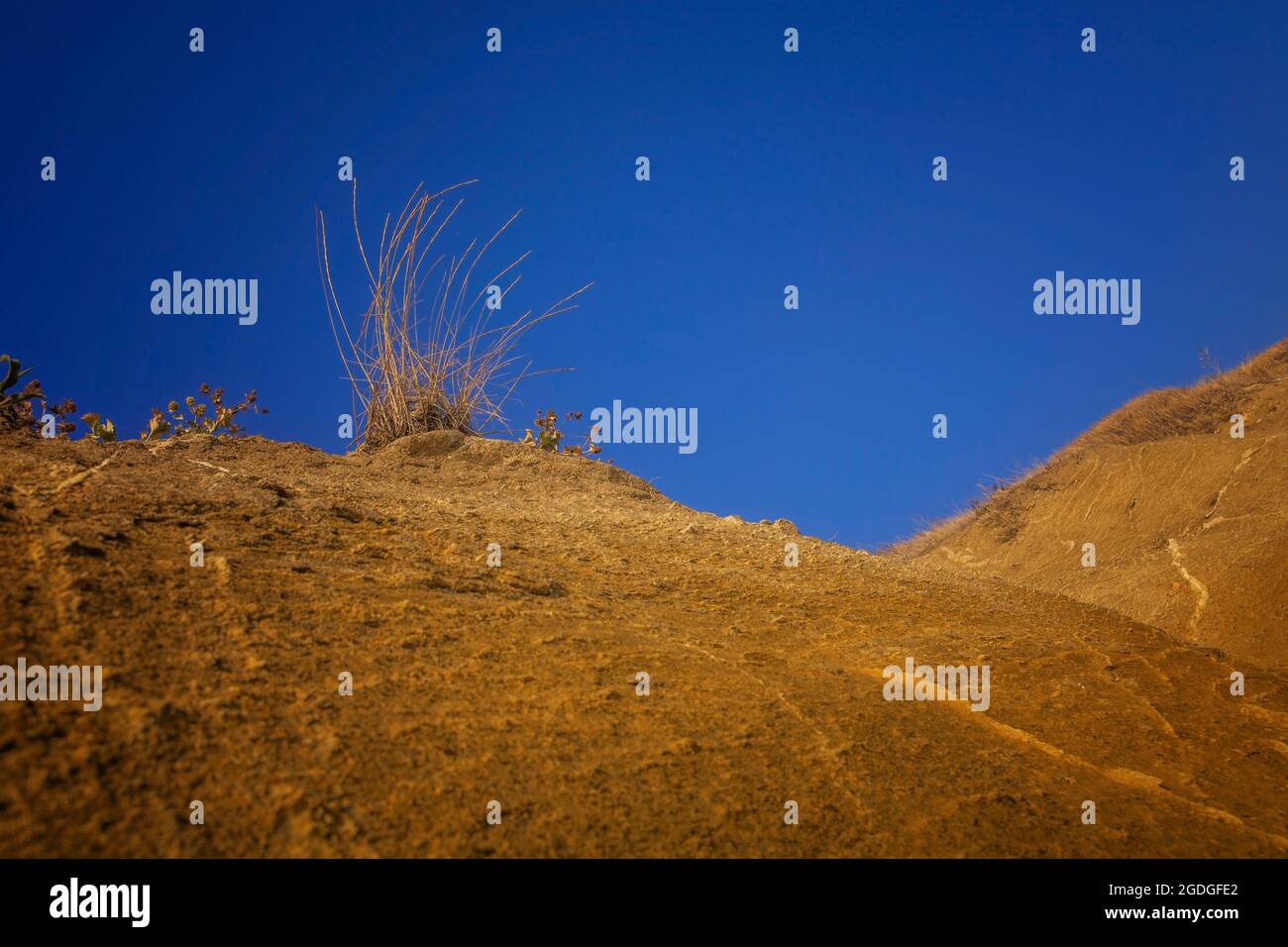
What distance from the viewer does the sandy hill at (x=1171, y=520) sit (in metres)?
7.68

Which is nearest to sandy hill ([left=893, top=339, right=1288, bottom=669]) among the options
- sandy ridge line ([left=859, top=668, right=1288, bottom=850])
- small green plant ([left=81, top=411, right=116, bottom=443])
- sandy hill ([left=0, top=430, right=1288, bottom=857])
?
sandy hill ([left=0, top=430, right=1288, bottom=857])

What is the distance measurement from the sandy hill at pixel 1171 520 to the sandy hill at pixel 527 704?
10.8 feet

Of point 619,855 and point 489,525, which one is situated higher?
point 489,525

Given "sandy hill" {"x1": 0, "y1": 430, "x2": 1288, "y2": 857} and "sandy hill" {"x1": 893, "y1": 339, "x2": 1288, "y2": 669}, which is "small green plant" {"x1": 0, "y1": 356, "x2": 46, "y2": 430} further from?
"sandy hill" {"x1": 893, "y1": 339, "x2": 1288, "y2": 669}

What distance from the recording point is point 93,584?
2.85m

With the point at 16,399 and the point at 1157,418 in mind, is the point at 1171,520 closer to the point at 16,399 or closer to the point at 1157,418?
the point at 1157,418

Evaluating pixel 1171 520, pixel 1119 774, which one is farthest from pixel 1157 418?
pixel 1119 774

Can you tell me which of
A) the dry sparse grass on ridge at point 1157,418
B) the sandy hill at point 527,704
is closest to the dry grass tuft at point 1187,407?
the dry sparse grass on ridge at point 1157,418

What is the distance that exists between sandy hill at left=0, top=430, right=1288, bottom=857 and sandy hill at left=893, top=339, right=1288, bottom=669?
3.30m

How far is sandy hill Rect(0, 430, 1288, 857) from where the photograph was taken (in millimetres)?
2186

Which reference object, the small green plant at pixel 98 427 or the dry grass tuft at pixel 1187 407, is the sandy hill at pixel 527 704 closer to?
the small green plant at pixel 98 427
